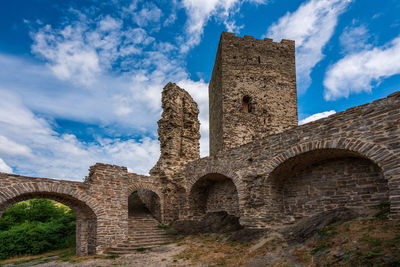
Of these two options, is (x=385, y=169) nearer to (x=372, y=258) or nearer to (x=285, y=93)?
(x=372, y=258)

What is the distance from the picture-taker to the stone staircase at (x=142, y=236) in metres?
9.30

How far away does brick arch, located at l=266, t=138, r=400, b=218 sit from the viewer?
5.88m

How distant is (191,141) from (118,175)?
4.53m

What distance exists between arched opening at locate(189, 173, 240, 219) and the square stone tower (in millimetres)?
3230

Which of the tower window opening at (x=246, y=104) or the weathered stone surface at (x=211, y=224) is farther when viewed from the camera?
the tower window opening at (x=246, y=104)

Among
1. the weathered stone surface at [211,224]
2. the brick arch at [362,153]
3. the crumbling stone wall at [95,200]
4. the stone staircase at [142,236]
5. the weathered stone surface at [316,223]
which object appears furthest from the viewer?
the weathered stone surface at [211,224]

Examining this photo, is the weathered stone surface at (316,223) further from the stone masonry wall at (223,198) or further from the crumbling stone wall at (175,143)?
the crumbling stone wall at (175,143)

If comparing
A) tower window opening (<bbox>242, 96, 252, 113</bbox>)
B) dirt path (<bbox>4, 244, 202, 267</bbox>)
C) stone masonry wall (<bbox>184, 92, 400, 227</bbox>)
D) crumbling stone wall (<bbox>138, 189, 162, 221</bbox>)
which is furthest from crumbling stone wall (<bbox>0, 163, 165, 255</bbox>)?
tower window opening (<bbox>242, 96, 252, 113</bbox>)

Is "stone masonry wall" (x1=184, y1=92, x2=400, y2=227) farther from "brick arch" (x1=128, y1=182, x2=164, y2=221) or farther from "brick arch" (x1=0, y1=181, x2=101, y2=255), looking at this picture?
"brick arch" (x1=0, y1=181, x2=101, y2=255)

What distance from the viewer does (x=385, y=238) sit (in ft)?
16.1

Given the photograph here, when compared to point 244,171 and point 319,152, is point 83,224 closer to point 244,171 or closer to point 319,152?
point 244,171

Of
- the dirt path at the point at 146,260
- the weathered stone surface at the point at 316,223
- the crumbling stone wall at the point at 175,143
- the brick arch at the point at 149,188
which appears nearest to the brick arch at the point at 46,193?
the dirt path at the point at 146,260

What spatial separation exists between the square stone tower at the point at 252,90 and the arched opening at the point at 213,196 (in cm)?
323

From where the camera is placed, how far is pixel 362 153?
6.46 meters
